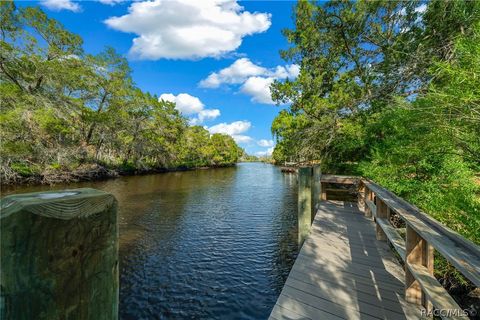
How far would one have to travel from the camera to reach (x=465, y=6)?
6047mm

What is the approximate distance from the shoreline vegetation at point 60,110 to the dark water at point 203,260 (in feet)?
32.5

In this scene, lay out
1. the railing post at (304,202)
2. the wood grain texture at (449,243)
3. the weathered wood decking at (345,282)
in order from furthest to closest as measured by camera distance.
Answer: the railing post at (304,202), the weathered wood decking at (345,282), the wood grain texture at (449,243)

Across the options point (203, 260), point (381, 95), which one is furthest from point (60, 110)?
point (381, 95)

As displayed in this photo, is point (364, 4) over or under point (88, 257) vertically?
over

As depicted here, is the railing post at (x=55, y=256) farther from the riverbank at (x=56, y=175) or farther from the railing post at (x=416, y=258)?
the riverbank at (x=56, y=175)

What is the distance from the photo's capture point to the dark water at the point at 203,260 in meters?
4.57

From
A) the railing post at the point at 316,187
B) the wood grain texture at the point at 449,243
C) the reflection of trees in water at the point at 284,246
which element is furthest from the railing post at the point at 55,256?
the railing post at the point at 316,187

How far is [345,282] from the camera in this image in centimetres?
325

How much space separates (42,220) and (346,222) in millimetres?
6209

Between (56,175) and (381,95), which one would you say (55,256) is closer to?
(381,95)

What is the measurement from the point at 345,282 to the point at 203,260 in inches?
162

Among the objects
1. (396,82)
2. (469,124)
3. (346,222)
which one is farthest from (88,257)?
(396,82)

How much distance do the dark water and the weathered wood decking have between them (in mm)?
1546

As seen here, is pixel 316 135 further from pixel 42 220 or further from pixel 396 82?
pixel 42 220
